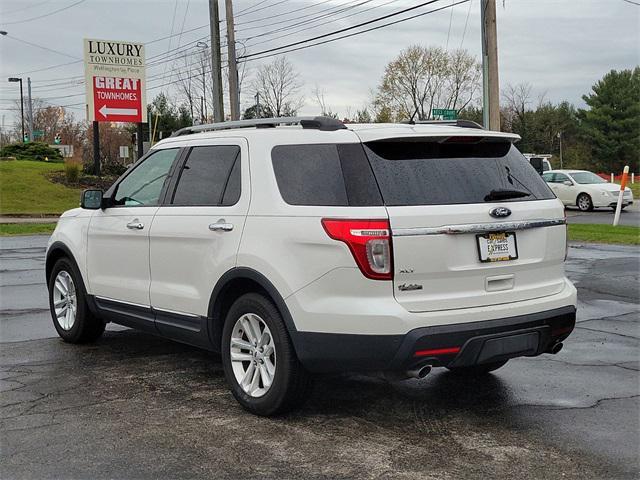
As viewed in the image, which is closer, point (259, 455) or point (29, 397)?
point (259, 455)

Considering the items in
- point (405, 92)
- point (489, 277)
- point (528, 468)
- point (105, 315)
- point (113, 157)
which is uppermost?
point (405, 92)

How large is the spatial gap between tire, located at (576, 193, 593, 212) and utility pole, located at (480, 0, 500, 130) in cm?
1167

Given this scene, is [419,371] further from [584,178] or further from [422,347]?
[584,178]

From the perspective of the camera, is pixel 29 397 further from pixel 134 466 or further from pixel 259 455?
pixel 259 455

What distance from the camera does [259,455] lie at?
14.0 ft

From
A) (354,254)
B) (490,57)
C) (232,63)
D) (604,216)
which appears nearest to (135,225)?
(354,254)

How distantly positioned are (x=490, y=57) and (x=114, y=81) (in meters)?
18.9

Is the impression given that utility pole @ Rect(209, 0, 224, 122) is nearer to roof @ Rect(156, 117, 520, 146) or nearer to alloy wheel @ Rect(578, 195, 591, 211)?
alloy wheel @ Rect(578, 195, 591, 211)

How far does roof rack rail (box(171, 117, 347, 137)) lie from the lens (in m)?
4.89

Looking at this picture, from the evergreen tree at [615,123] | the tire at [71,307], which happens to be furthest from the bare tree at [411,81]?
the tire at [71,307]

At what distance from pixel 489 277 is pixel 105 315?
346 cm

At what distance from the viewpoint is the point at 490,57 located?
18578 mm

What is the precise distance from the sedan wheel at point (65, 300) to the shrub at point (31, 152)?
45.9 metres

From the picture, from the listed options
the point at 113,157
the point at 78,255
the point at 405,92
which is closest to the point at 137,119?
the point at 113,157
